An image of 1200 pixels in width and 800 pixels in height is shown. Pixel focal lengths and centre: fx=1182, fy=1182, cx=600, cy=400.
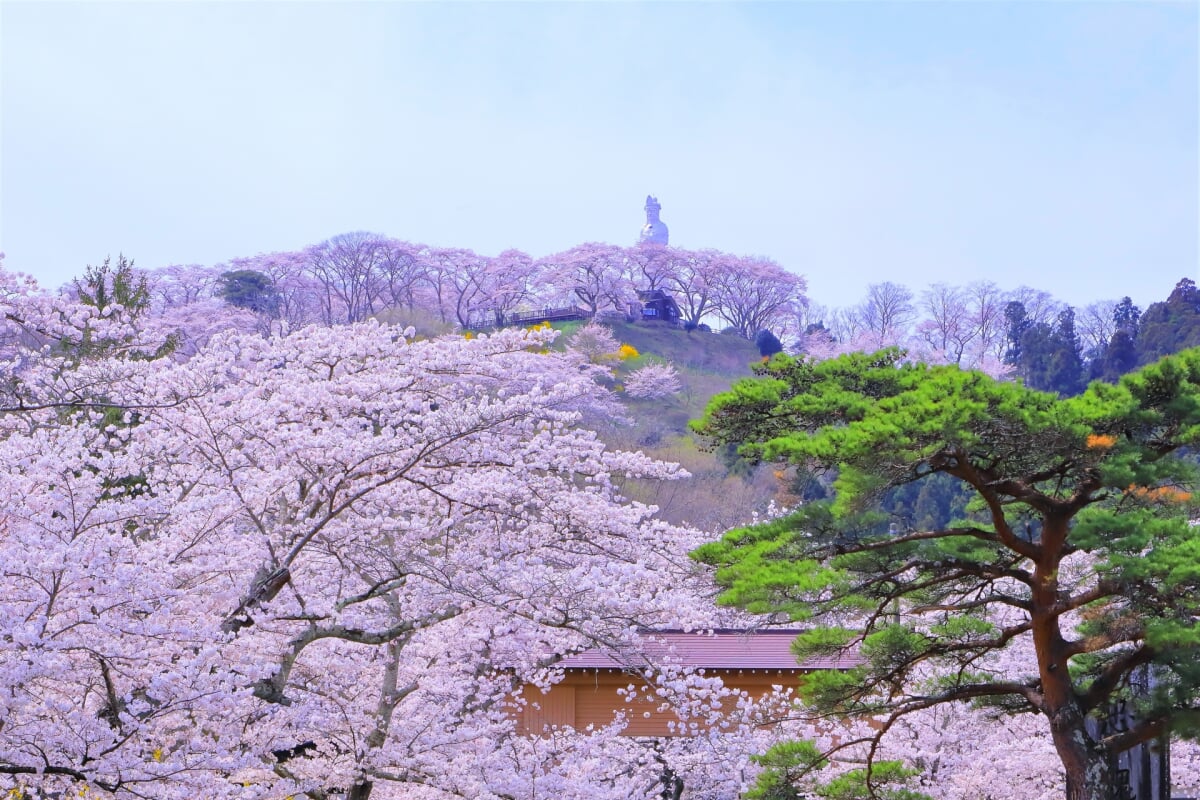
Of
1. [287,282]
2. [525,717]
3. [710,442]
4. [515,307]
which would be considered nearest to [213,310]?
[287,282]

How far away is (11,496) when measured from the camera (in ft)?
24.6

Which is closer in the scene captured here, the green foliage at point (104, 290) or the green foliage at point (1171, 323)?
the green foliage at point (104, 290)

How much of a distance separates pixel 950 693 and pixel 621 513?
2.68 meters

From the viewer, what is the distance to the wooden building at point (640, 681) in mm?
14844

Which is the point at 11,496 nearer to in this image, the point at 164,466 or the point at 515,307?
the point at 164,466

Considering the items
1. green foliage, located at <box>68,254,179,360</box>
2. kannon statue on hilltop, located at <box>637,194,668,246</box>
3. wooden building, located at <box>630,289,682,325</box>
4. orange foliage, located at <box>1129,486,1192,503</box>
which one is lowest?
orange foliage, located at <box>1129,486,1192,503</box>

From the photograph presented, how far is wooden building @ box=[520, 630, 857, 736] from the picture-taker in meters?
14.8

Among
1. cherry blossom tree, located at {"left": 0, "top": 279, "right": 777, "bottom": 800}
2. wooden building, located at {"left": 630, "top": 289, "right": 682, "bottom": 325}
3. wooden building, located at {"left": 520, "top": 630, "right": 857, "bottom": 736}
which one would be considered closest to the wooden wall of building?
wooden building, located at {"left": 520, "top": 630, "right": 857, "bottom": 736}

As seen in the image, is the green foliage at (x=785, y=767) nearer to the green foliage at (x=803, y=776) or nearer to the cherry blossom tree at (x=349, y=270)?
the green foliage at (x=803, y=776)

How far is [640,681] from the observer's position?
581 inches

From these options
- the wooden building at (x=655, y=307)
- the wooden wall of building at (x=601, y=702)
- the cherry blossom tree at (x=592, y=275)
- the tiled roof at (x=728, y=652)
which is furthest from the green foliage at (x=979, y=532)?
the wooden building at (x=655, y=307)

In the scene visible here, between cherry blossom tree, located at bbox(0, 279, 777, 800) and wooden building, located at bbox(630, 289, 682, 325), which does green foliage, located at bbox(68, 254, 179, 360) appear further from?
wooden building, located at bbox(630, 289, 682, 325)

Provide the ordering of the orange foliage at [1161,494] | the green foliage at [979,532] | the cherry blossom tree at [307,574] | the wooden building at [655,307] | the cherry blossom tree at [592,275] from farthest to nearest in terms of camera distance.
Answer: the wooden building at [655,307] → the cherry blossom tree at [592,275] → the orange foliage at [1161,494] → the green foliage at [979,532] → the cherry blossom tree at [307,574]

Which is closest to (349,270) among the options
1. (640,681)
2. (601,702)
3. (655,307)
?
(655,307)
